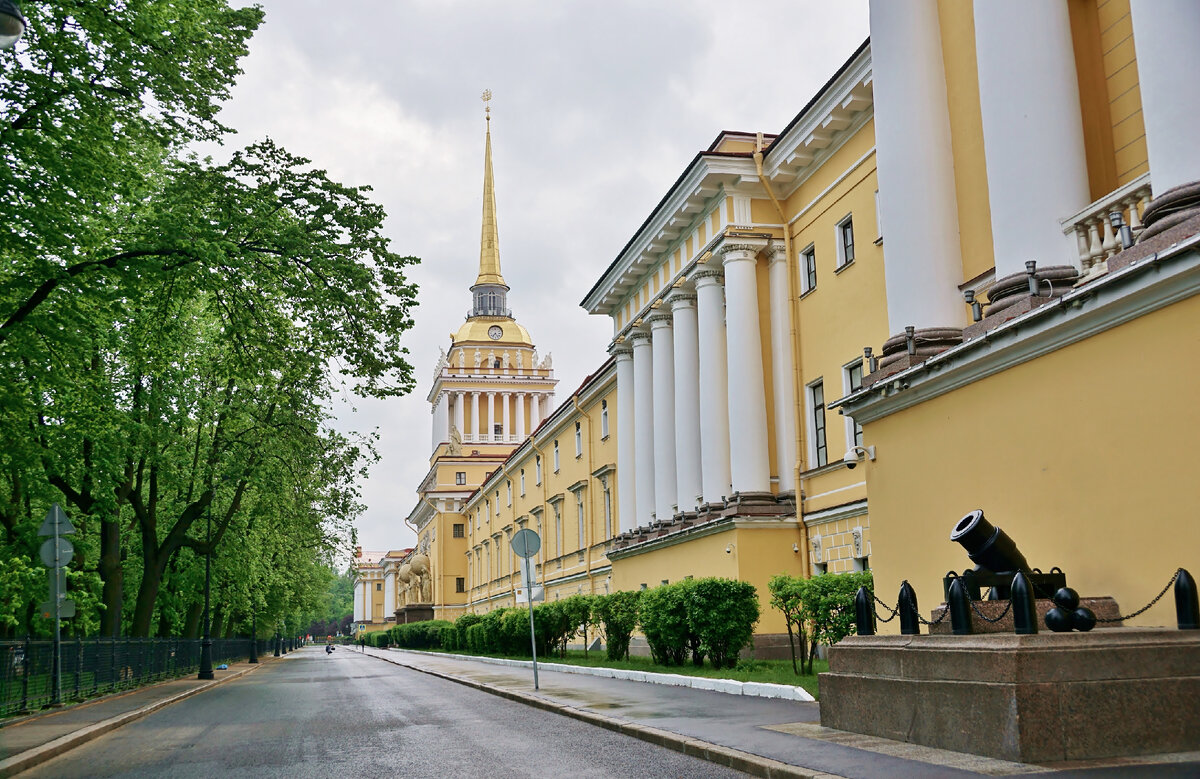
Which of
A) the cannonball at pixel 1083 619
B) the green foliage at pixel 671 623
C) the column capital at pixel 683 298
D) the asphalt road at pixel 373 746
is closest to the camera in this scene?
the cannonball at pixel 1083 619

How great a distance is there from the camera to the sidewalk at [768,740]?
688 cm

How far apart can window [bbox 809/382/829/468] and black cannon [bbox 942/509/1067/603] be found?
14.8 m

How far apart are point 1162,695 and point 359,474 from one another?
25.5 m

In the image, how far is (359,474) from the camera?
1193 inches

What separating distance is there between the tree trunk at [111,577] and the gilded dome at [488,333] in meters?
84.5

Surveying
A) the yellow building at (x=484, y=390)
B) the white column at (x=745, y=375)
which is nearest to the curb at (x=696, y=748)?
the white column at (x=745, y=375)

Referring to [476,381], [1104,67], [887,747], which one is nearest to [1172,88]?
[1104,67]

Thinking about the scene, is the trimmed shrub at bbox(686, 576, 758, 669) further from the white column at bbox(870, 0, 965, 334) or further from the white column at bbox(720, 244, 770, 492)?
the white column at bbox(870, 0, 965, 334)

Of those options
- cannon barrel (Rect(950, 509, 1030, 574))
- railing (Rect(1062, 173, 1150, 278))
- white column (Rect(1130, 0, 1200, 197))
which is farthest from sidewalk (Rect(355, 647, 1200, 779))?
white column (Rect(1130, 0, 1200, 197))

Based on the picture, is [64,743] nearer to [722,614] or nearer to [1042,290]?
[722,614]

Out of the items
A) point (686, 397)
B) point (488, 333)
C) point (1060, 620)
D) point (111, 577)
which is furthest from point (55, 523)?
point (488, 333)

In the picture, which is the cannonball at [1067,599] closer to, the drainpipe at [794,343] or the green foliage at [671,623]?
the green foliage at [671,623]

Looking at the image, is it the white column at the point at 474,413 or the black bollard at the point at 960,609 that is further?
the white column at the point at 474,413

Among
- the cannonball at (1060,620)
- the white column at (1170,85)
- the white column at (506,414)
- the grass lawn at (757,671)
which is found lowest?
the grass lawn at (757,671)
